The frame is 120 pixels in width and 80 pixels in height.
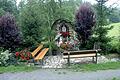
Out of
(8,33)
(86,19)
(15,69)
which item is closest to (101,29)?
(86,19)

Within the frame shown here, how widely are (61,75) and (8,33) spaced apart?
625 cm

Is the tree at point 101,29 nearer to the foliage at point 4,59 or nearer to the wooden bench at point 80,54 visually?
the wooden bench at point 80,54

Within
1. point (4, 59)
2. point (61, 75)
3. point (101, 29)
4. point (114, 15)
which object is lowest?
point (61, 75)

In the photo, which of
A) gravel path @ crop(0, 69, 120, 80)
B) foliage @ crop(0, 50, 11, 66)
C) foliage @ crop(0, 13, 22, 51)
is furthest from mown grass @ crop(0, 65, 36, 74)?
foliage @ crop(0, 13, 22, 51)

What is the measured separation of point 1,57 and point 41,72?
3.12 m

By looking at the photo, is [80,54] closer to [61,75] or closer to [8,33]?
[61,75]

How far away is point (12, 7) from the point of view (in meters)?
42.1

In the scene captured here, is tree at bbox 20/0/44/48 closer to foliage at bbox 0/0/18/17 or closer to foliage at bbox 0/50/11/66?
foliage at bbox 0/50/11/66

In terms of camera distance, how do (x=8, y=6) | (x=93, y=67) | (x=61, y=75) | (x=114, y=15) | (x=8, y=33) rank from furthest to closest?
(x=8, y=6) < (x=114, y=15) < (x=8, y=33) < (x=93, y=67) < (x=61, y=75)

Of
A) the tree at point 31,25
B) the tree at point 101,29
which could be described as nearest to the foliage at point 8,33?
the tree at point 31,25

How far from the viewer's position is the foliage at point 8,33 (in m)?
15.8

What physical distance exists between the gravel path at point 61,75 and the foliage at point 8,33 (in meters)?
4.60

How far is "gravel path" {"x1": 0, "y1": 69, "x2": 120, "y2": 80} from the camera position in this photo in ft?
34.6

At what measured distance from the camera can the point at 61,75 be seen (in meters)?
11.1
